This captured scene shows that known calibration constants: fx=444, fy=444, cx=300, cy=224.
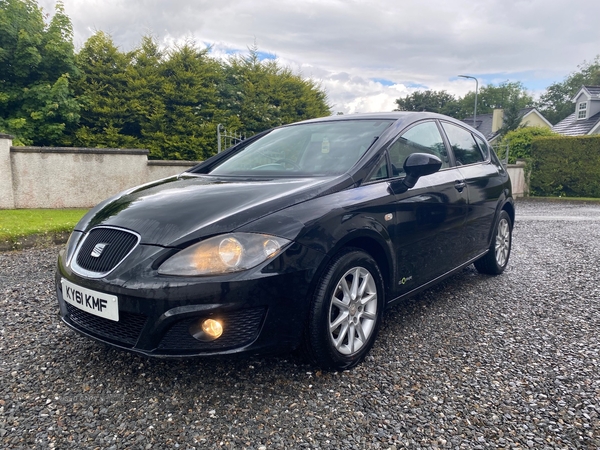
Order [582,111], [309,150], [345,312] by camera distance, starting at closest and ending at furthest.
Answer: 1. [345,312]
2. [309,150]
3. [582,111]

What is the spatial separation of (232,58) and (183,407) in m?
16.1

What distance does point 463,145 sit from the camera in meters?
4.25

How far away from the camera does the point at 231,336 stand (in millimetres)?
2182

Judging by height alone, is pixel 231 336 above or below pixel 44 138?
below

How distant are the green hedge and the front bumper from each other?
17434mm

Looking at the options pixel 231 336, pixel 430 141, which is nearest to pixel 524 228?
pixel 430 141

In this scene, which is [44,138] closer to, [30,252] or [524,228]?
[30,252]

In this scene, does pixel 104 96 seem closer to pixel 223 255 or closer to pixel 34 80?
pixel 34 80

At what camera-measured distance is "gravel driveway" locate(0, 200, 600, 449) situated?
2.01 meters

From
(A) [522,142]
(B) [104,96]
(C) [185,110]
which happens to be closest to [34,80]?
(B) [104,96]

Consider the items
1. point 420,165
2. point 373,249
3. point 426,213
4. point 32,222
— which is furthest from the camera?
point 32,222

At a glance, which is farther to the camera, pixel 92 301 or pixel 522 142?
pixel 522 142

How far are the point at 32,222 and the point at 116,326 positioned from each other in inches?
227

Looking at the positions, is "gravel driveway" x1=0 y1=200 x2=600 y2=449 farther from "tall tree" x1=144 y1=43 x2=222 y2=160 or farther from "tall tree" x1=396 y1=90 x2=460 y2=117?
"tall tree" x1=396 y1=90 x2=460 y2=117
